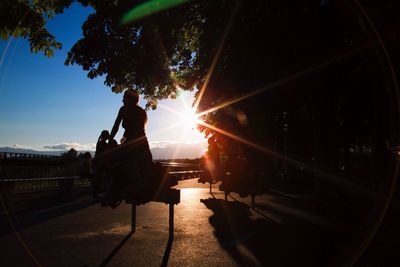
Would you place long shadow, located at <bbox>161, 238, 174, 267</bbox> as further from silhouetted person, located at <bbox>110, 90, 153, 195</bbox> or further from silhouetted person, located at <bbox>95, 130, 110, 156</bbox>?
silhouetted person, located at <bbox>95, 130, 110, 156</bbox>

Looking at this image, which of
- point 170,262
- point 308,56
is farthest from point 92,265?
point 308,56

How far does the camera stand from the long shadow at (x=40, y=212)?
31.8 feet

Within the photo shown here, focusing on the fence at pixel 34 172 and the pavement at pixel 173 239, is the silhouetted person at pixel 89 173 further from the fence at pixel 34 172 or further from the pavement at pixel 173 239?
the fence at pixel 34 172

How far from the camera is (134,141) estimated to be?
704 centimetres

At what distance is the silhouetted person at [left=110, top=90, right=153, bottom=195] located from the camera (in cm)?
681

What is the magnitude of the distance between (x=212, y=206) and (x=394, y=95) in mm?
8336

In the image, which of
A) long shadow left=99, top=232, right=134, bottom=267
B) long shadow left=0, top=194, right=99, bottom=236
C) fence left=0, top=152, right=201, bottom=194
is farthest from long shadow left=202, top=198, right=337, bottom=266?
fence left=0, top=152, right=201, bottom=194

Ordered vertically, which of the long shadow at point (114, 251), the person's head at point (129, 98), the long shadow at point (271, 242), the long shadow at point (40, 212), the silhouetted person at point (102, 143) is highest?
the person's head at point (129, 98)

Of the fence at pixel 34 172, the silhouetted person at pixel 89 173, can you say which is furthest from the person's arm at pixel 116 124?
the fence at pixel 34 172

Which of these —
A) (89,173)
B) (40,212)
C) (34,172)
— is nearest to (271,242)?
(89,173)

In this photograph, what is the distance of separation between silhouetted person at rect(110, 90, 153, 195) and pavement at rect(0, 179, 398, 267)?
1.20 meters

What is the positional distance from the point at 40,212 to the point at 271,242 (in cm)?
697

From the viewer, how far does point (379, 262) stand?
6.35 m

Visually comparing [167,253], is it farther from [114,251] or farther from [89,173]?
[89,173]
